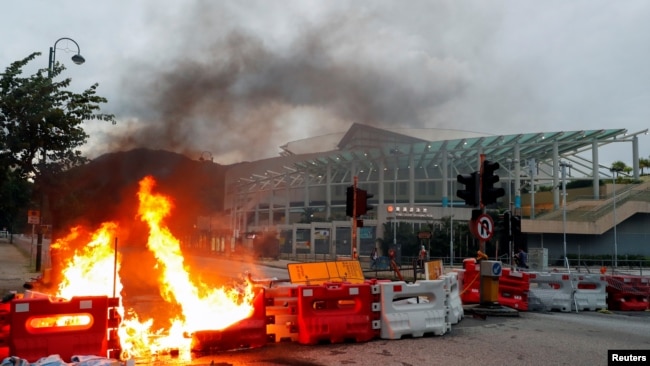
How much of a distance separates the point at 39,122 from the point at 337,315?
9.46 meters

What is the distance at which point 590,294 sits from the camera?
39.0 feet

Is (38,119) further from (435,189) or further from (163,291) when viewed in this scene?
(435,189)

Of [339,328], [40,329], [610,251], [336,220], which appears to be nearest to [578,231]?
[610,251]

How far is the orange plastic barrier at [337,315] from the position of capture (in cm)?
727

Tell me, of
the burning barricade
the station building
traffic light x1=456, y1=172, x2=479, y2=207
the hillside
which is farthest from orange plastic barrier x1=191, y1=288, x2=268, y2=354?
the station building

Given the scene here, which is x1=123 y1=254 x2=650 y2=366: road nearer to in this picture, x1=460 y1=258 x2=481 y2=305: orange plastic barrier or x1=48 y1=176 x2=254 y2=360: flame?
x1=48 y1=176 x2=254 y2=360: flame

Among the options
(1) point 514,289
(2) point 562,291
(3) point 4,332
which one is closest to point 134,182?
(3) point 4,332

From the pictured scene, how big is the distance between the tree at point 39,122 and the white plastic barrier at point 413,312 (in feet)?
26.1

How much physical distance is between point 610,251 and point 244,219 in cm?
3547

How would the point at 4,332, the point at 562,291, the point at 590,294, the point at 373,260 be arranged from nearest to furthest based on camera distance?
1. the point at 4,332
2. the point at 562,291
3. the point at 590,294
4. the point at 373,260

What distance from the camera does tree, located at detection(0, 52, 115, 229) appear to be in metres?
12.2

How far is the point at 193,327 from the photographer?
7074 mm

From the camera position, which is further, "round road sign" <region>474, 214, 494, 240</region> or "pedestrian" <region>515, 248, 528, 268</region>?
"pedestrian" <region>515, 248, 528, 268</region>

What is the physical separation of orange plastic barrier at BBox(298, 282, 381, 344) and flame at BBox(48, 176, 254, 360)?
32.6 inches
